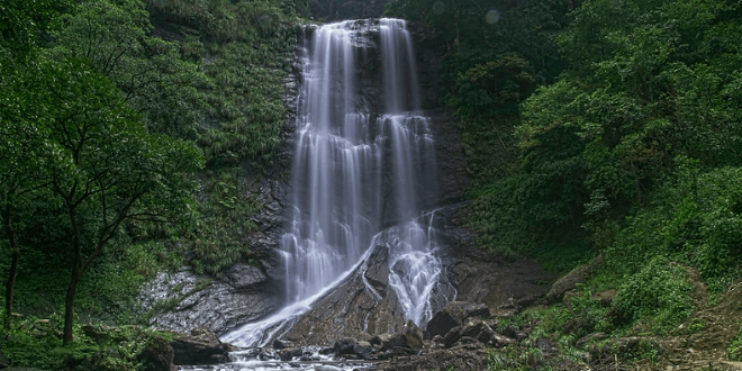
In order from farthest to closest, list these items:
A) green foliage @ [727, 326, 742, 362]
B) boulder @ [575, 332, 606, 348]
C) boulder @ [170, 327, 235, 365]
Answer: boulder @ [170, 327, 235, 365] → boulder @ [575, 332, 606, 348] → green foliage @ [727, 326, 742, 362]

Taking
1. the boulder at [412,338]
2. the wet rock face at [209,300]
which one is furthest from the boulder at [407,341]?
the wet rock face at [209,300]

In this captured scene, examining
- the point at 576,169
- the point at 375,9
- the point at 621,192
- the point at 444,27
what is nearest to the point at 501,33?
the point at 444,27

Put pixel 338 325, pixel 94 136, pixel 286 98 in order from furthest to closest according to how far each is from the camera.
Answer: pixel 286 98, pixel 338 325, pixel 94 136

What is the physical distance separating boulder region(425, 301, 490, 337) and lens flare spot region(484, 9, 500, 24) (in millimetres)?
23687

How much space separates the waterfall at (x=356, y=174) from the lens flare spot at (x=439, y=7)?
2.97 m

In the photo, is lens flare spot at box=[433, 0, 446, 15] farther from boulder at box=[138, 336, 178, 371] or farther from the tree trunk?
the tree trunk

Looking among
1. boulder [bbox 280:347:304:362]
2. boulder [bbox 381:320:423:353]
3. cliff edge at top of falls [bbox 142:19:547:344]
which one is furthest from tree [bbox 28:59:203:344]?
cliff edge at top of falls [bbox 142:19:547:344]

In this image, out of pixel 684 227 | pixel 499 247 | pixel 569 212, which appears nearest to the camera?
pixel 684 227

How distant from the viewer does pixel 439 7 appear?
3394cm

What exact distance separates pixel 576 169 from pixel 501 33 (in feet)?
50.3

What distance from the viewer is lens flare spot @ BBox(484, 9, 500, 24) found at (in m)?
32.3

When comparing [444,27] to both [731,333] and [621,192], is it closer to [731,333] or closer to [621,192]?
[621,192]

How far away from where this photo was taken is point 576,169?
62.8 feet

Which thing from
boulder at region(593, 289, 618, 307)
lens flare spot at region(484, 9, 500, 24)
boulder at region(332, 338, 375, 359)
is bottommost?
boulder at region(332, 338, 375, 359)
